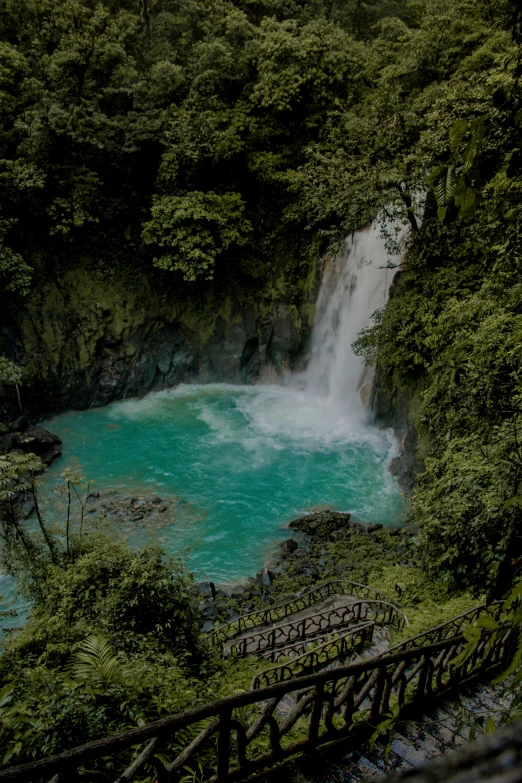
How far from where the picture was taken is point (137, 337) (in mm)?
19859

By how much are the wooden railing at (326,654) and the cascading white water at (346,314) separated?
32.9 ft

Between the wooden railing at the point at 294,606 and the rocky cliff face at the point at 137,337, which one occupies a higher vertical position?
the rocky cliff face at the point at 137,337

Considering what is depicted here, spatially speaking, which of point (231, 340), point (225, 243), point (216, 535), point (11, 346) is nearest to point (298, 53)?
point (225, 243)

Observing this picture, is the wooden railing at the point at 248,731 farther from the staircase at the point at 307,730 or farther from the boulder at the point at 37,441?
the boulder at the point at 37,441

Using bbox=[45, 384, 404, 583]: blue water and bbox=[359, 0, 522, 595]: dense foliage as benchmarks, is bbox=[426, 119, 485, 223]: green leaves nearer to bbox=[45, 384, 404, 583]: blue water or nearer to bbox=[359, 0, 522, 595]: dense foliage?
bbox=[359, 0, 522, 595]: dense foliage

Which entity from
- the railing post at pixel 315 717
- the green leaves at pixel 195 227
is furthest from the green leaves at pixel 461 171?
the green leaves at pixel 195 227

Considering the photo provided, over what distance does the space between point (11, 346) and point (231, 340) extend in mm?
8238

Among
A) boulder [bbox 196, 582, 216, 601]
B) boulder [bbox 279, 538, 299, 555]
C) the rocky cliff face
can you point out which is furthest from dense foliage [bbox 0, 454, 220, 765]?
the rocky cliff face

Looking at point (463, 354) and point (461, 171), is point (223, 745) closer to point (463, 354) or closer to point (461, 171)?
point (463, 354)

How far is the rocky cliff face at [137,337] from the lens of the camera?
60.3 feet

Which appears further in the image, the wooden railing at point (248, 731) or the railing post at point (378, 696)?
the railing post at point (378, 696)

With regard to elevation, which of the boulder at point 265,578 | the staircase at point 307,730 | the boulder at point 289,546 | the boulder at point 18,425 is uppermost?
the staircase at point 307,730

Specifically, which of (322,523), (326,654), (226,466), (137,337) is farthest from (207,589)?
(137,337)

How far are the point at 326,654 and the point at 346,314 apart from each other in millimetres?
12539
